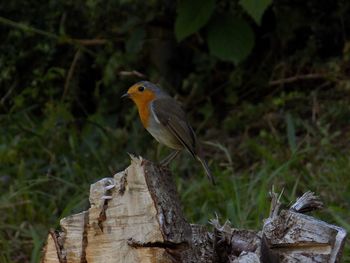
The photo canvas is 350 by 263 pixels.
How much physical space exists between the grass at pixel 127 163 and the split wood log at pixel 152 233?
1145 mm

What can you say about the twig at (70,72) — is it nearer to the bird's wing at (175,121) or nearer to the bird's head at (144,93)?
the bird's head at (144,93)

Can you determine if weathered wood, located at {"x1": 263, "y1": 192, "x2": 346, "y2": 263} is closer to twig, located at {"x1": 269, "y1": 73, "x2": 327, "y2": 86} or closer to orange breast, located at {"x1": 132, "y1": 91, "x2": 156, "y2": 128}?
orange breast, located at {"x1": 132, "y1": 91, "x2": 156, "y2": 128}

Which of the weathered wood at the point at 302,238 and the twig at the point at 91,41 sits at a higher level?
the twig at the point at 91,41

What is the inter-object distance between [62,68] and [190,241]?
15.4 ft

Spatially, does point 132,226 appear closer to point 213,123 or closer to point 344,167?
point 344,167

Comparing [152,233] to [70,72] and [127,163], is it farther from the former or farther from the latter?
[70,72]

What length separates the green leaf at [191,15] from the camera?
262 inches

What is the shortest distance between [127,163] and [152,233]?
3.23m

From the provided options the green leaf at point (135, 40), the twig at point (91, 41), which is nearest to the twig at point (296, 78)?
the green leaf at point (135, 40)

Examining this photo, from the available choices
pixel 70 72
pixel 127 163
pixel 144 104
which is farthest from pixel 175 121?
pixel 70 72

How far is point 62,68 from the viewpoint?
8.00m

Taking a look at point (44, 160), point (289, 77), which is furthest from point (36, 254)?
point (289, 77)

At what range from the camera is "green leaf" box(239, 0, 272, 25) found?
6070 millimetres

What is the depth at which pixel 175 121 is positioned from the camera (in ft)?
16.6
